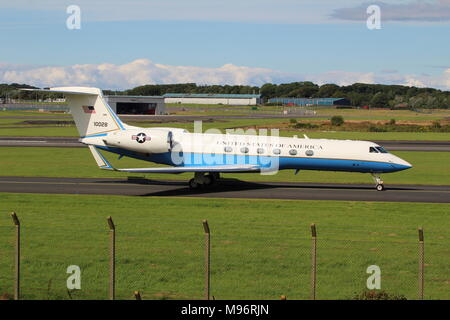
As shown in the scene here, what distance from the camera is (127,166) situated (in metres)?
45.2

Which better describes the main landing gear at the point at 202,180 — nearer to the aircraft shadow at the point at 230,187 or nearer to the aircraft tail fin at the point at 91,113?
the aircraft shadow at the point at 230,187

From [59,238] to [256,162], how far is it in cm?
1577

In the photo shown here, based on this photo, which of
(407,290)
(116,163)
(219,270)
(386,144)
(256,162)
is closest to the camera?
(407,290)

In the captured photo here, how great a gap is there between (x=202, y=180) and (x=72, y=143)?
3226 cm

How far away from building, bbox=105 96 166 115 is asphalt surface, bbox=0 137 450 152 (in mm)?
56814

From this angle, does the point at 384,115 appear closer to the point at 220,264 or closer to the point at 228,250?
the point at 228,250

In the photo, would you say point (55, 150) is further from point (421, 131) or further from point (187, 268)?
point (421, 131)

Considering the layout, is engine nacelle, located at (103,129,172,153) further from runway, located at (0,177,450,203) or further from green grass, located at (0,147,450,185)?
green grass, located at (0,147,450,185)

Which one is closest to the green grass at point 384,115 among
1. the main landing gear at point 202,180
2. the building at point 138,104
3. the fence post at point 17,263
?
the building at point 138,104

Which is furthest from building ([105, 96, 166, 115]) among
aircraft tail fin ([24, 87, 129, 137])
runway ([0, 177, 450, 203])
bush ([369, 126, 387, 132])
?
runway ([0, 177, 450, 203])

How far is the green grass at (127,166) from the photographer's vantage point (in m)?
38.2

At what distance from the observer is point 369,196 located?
30.9 m

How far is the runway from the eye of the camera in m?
30.5
